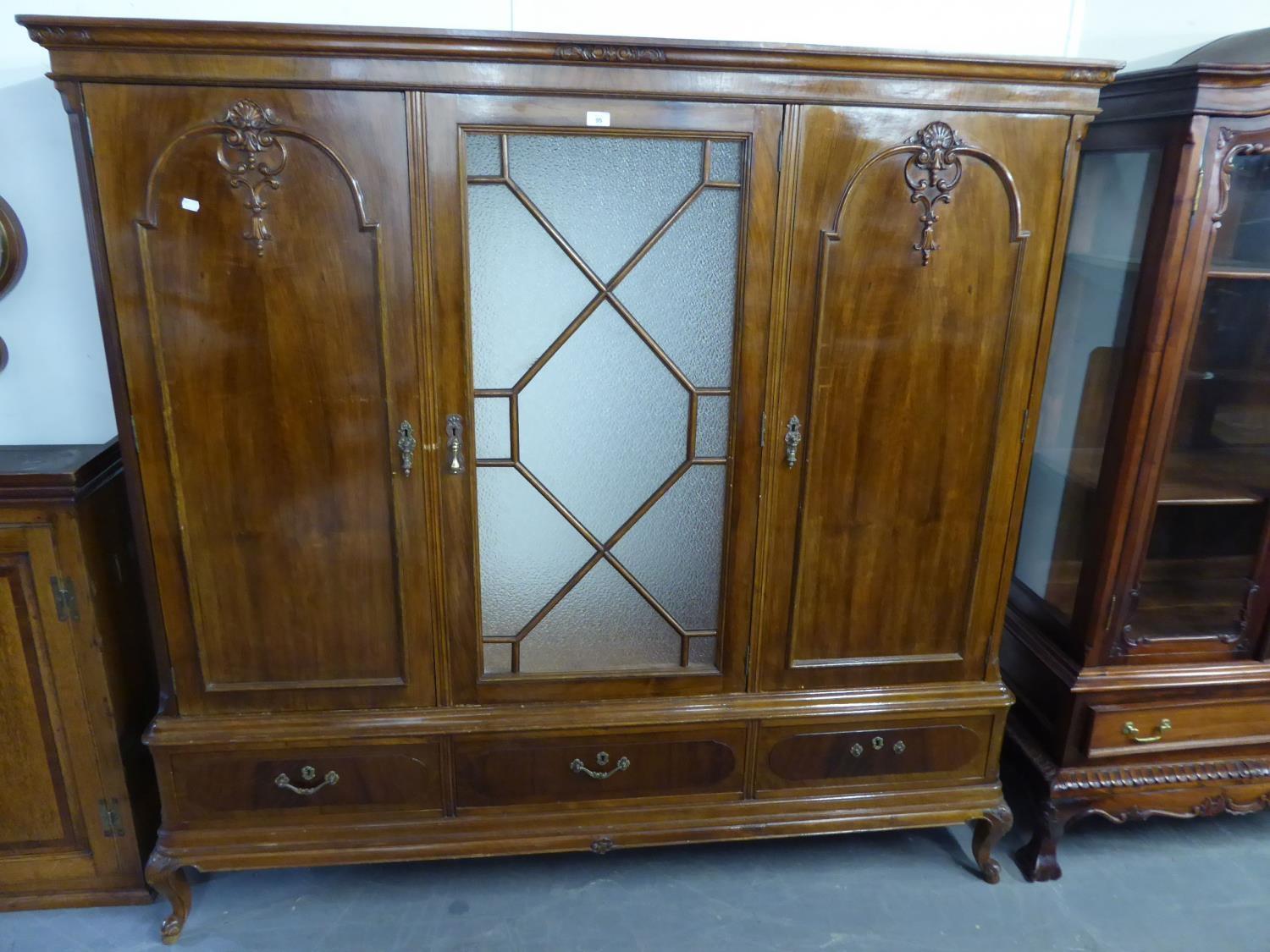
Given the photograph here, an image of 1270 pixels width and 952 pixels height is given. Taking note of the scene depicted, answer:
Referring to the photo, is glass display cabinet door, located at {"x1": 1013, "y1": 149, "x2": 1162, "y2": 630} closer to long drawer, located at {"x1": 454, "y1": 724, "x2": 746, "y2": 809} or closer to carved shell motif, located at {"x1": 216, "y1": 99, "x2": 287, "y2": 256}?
long drawer, located at {"x1": 454, "y1": 724, "x2": 746, "y2": 809}

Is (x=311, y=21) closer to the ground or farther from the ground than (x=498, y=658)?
farther from the ground

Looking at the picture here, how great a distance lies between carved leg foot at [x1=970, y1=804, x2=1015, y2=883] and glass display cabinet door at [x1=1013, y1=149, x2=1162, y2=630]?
0.43 m

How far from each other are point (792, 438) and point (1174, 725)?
1127mm

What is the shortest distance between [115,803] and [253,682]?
0.44 meters

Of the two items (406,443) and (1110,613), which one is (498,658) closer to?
(406,443)

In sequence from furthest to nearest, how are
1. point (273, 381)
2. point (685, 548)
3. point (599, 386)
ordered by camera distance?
point (685, 548), point (599, 386), point (273, 381)

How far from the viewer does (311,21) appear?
1.67m

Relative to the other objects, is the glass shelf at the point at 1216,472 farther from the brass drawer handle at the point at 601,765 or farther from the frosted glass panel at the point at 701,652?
the brass drawer handle at the point at 601,765

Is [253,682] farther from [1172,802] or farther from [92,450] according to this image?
[1172,802]

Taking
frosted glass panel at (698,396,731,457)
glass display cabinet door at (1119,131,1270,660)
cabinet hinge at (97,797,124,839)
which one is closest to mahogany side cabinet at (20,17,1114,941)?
frosted glass panel at (698,396,731,457)

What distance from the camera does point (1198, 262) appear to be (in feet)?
5.21

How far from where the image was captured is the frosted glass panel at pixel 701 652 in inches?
66.5

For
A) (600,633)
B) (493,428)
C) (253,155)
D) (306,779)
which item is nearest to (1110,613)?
(600,633)

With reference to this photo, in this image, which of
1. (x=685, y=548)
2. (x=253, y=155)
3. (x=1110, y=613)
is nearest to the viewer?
(x=253, y=155)
